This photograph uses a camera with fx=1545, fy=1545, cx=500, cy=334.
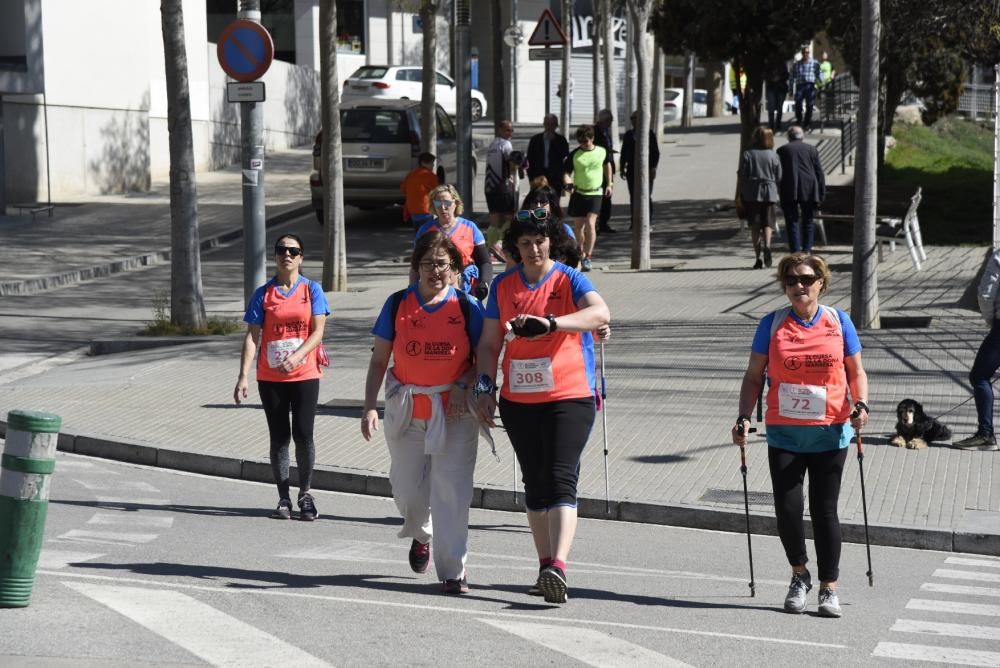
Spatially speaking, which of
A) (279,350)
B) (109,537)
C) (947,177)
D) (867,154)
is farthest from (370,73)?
(109,537)

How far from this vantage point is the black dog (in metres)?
10.7

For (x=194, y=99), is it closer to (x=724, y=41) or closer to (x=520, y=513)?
(x=724, y=41)

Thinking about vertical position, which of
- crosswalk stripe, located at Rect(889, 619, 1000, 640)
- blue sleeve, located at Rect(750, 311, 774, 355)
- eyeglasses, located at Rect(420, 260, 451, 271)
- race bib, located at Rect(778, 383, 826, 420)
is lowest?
crosswalk stripe, located at Rect(889, 619, 1000, 640)

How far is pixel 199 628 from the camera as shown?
6613 millimetres

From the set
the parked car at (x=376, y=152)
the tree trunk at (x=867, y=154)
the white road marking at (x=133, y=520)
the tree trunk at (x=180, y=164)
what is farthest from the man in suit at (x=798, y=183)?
the white road marking at (x=133, y=520)

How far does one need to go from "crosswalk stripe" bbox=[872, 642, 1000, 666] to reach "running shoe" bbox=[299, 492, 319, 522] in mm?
3816

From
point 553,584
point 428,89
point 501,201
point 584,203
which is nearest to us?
point 553,584

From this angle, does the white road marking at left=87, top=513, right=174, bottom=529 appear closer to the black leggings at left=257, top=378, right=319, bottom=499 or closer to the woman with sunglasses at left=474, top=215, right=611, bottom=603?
the black leggings at left=257, top=378, right=319, bottom=499

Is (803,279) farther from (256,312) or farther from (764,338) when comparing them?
(256,312)

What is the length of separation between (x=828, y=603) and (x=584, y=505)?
263cm

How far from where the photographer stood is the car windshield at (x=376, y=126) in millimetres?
26281

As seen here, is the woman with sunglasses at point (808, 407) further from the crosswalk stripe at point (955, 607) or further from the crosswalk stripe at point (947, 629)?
the crosswalk stripe at point (955, 607)

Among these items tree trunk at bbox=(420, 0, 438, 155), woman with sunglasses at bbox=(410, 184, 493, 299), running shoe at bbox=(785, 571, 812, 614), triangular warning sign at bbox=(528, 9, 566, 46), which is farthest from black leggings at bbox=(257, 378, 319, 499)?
triangular warning sign at bbox=(528, 9, 566, 46)

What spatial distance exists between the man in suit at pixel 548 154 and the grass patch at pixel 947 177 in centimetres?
499
